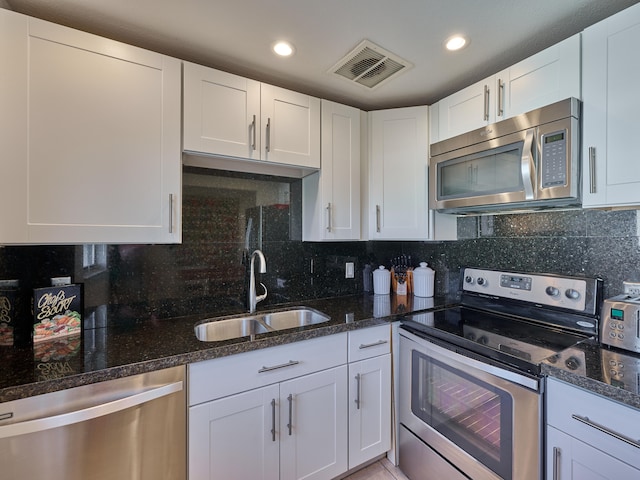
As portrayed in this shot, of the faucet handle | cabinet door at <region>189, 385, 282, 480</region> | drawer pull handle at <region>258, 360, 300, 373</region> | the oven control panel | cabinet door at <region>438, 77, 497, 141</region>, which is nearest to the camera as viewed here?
cabinet door at <region>189, 385, 282, 480</region>

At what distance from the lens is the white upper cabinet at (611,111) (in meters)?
1.14

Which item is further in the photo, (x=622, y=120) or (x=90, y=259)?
(x=90, y=259)

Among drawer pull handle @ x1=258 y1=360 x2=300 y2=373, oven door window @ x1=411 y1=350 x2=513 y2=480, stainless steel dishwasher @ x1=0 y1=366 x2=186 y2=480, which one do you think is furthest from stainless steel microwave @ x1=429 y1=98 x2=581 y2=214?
stainless steel dishwasher @ x1=0 y1=366 x2=186 y2=480

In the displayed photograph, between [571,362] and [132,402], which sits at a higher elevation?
[571,362]

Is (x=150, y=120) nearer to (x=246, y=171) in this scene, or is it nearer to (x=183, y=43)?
(x=183, y=43)

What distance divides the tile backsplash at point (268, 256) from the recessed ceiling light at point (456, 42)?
1.01 m

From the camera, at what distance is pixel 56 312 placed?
4.29 feet

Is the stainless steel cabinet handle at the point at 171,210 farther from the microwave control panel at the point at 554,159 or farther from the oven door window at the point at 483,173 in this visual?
the microwave control panel at the point at 554,159

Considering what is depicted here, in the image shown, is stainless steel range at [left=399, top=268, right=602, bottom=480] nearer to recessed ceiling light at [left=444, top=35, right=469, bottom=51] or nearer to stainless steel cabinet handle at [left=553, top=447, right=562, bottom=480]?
stainless steel cabinet handle at [left=553, top=447, right=562, bottom=480]

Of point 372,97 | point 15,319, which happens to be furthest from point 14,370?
point 372,97

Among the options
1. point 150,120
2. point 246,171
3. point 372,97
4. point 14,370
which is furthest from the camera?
point 372,97

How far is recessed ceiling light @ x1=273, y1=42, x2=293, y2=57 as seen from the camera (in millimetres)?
1475

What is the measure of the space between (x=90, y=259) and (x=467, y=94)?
2244mm

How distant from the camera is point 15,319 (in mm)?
1243
